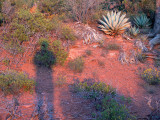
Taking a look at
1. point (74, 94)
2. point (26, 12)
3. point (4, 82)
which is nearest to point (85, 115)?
point (74, 94)

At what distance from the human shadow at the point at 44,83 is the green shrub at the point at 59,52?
19cm

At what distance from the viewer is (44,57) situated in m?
7.62

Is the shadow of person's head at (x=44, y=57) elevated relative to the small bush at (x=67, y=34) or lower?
lower

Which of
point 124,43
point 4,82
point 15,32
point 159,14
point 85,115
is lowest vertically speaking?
point 85,115

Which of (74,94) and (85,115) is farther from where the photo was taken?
(74,94)

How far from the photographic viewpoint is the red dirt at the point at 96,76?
446 centimetres

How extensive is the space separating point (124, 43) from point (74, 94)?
5.30 metres

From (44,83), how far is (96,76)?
6.76 feet

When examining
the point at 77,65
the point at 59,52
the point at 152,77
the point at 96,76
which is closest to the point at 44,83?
the point at 77,65

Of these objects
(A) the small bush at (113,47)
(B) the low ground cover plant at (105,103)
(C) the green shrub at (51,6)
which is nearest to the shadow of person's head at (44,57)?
(B) the low ground cover plant at (105,103)

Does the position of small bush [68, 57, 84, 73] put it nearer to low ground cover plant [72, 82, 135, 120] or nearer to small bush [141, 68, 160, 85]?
low ground cover plant [72, 82, 135, 120]

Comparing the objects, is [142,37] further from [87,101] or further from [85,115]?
[85,115]

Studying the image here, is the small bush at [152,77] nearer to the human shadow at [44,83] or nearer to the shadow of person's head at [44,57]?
the human shadow at [44,83]

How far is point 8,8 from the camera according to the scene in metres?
8.99
